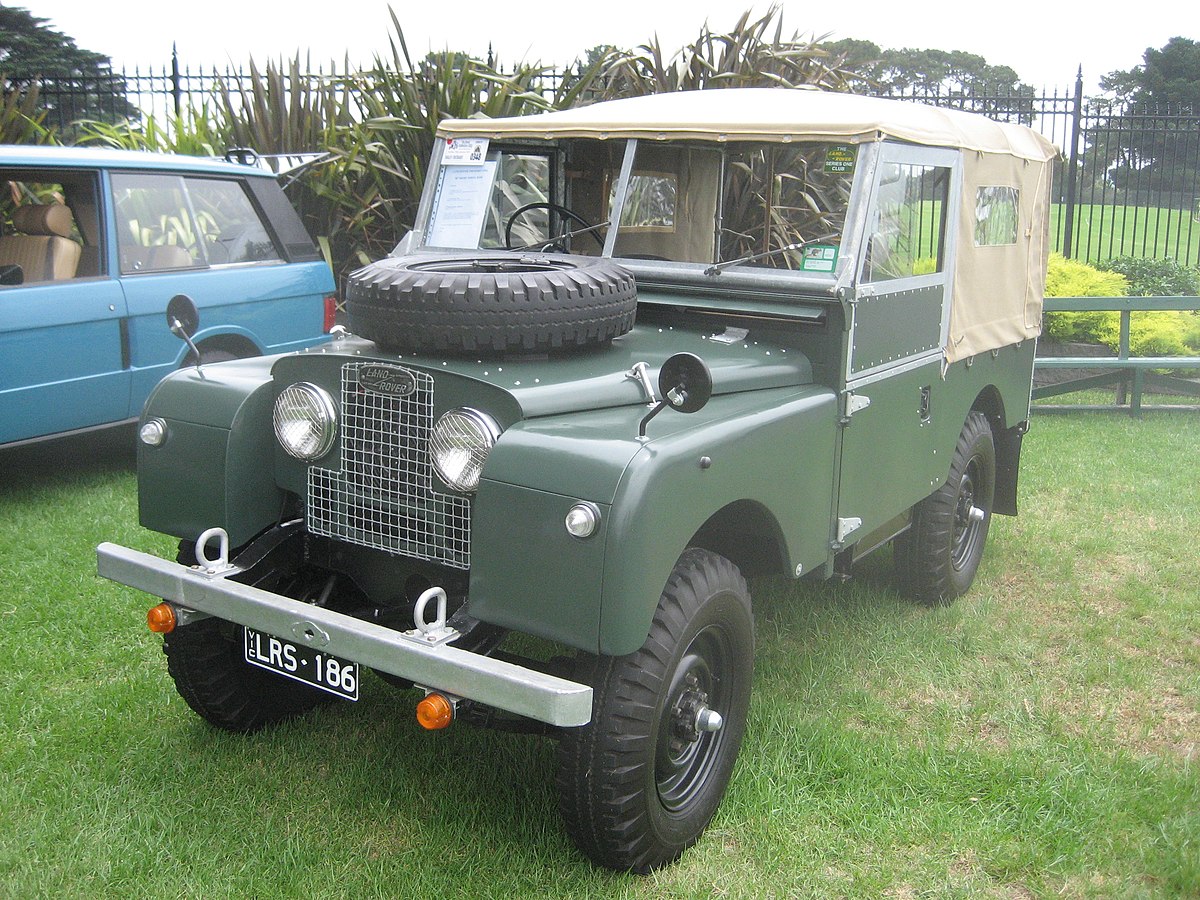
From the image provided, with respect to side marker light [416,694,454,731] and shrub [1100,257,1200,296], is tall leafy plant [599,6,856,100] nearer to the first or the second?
shrub [1100,257,1200,296]

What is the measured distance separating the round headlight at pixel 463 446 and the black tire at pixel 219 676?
101 cm

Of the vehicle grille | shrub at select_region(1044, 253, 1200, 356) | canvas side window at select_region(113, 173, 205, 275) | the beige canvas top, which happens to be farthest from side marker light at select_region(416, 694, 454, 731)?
shrub at select_region(1044, 253, 1200, 356)

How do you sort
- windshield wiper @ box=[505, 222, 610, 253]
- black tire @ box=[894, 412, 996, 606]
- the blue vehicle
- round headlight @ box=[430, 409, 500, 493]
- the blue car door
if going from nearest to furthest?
1. round headlight @ box=[430, 409, 500, 493]
2. windshield wiper @ box=[505, 222, 610, 253]
3. black tire @ box=[894, 412, 996, 606]
4. the blue car door
5. the blue vehicle

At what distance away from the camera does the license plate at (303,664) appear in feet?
9.84

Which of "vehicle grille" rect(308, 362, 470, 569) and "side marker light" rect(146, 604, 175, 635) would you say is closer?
"vehicle grille" rect(308, 362, 470, 569)

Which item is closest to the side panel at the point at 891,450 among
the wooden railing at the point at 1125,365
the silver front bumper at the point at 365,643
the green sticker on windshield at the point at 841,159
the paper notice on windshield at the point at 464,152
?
the green sticker on windshield at the point at 841,159

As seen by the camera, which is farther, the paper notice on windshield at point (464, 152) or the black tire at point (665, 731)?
the paper notice on windshield at point (464, 152)

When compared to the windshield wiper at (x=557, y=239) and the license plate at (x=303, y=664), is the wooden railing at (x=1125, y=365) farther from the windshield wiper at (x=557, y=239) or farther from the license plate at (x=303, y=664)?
the license plate at (x=303, y=664)

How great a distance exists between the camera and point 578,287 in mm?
3219

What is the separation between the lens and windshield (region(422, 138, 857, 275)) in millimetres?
4152

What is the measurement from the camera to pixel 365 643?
274 centimetres

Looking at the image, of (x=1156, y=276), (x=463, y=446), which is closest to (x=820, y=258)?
(x=463, y=446)

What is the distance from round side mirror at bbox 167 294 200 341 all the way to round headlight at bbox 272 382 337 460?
575 mm

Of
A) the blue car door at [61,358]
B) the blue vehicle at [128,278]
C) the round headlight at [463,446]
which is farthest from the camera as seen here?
the blue vehicle at [128,278]
